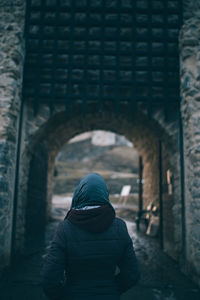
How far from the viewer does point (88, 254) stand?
143cm

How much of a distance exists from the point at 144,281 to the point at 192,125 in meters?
2.22

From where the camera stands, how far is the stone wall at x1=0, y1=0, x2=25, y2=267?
147 inches

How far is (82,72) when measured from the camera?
Result: 15.1 ft

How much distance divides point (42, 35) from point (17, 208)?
2837 mm

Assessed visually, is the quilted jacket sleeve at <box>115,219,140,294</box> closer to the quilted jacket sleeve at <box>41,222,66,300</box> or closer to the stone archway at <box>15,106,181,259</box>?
the quilted jacket sleeve at <box>41,222,66,300</box>

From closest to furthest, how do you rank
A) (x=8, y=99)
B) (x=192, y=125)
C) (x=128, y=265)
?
(x=128, y=265) < (x=192, y=125) < (x=8, y=99)

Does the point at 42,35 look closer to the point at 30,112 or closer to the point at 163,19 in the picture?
the point at 30,112

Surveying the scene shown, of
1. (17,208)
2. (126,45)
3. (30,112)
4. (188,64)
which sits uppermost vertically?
(126,45)

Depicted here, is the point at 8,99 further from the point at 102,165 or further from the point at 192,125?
the point at 102,165

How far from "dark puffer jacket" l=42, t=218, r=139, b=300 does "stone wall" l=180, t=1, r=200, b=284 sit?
2.39 meters

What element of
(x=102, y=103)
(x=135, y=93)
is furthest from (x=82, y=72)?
(x=135, y=93)

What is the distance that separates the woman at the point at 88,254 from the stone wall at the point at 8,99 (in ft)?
8.03

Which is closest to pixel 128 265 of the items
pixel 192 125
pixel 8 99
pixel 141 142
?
pixel 192 125

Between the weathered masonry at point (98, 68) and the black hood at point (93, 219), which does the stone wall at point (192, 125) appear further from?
the black hood at point (93, 219)
